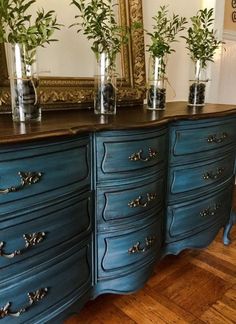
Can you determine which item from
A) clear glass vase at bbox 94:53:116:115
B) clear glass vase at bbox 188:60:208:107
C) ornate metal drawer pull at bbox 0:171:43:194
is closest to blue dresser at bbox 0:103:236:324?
ornate metal drawer pull at bbox 0:171:43:194

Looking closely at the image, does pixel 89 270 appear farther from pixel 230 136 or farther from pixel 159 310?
pixel 230 136

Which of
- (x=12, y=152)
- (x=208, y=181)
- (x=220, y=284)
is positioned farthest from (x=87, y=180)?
(x=220, y=284)

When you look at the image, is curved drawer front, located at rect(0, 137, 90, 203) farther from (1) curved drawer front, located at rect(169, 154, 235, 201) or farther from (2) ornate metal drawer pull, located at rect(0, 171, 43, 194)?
(1) curved drawer front, located at rect(169, 154, 235, 201)

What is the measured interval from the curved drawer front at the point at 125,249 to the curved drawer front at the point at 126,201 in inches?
2.7

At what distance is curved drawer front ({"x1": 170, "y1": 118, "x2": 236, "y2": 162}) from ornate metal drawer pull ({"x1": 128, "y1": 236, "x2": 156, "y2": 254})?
1.25 feet

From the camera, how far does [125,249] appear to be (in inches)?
49.1

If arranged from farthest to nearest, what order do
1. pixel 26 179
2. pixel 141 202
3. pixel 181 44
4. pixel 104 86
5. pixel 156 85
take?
pixel 181 44 → pixel 156 85 → pixel 104 86 → pixel 141 202 → pixel 26 179

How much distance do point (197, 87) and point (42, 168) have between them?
4.28 feet

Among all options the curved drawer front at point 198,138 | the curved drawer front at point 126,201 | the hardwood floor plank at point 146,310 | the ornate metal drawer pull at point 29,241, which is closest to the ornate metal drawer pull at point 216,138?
the curved drawer front at point 198,138

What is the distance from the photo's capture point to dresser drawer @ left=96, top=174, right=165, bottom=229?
3.73 ft

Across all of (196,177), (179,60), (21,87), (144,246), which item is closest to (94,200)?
(144,246)

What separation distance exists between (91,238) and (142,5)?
1.41 metres

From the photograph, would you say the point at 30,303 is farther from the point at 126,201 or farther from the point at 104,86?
the point at 104,86

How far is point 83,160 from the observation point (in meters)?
1.02
